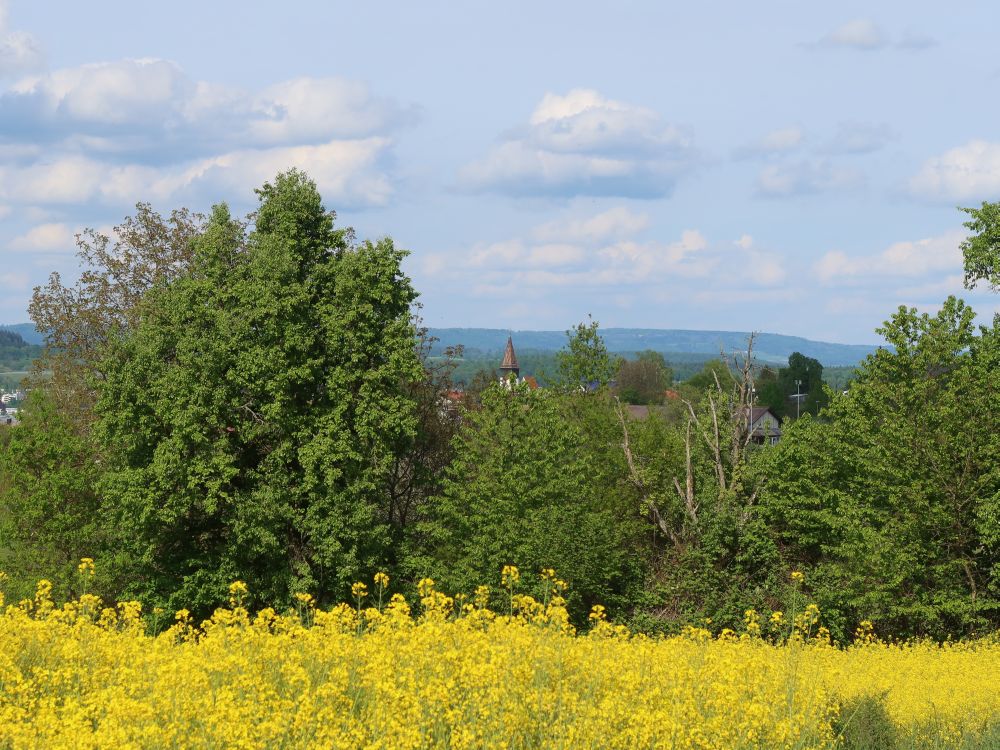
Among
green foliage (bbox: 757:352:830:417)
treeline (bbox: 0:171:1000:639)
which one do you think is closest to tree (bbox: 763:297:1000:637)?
treeline (bbox: 0:171:1000:639)

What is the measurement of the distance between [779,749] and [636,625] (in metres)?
25.9

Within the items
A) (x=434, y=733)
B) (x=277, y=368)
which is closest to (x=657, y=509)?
(x=277, y=368)

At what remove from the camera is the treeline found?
31.6 metres

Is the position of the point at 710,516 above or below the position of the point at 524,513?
below

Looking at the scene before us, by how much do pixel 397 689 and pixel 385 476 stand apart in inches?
1084

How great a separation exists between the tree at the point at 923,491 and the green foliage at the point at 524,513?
6.94 m

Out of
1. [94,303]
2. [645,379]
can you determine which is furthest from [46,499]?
[645,379]

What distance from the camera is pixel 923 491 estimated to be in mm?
32281

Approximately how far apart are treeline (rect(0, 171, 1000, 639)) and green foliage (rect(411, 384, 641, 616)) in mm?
95

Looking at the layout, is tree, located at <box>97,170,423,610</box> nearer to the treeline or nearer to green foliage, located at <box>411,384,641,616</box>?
the treeline

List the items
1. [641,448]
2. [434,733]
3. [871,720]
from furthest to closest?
[641,448] < [871,720] < [434,733]

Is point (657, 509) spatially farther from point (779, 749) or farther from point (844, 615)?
point (779, 749)

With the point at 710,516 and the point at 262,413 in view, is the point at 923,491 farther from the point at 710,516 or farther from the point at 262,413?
the point at 262,413

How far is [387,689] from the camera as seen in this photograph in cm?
835
